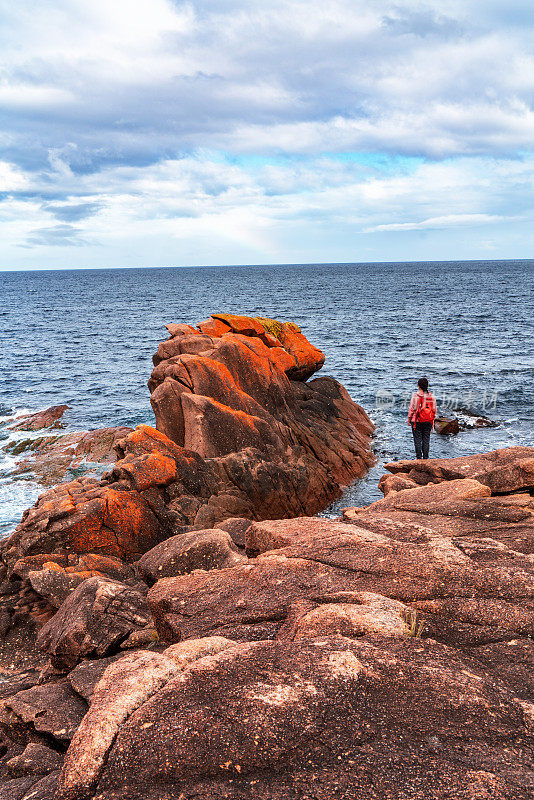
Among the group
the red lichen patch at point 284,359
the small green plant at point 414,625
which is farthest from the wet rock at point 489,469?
the red lichen patch at point 284,359

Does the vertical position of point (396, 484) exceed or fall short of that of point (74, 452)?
it exceeds it

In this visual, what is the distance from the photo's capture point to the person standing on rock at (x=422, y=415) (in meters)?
18.7

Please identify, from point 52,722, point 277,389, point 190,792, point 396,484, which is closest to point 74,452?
point 277,389

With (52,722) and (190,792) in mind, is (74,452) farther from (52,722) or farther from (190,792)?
(190,792)

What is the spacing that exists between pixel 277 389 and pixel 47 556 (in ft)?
43.4

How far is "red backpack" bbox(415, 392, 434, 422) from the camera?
61.3ft

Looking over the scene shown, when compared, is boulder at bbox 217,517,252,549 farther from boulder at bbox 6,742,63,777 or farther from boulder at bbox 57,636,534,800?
boulder at bbox 57,636,534,800

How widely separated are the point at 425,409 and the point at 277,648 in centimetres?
1376

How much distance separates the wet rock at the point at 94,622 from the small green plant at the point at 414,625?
4.62m

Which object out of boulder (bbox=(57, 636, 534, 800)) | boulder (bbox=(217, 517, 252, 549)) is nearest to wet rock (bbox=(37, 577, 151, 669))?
boulder (bbox=(57, 636, 534, 800))

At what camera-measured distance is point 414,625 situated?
6.82 meters

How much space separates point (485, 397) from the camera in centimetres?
3791

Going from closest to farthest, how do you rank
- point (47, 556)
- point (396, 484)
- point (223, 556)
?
point (223, 556), point (47, 556), point (396, 484)

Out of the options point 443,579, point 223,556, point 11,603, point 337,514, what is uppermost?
point 443,579
